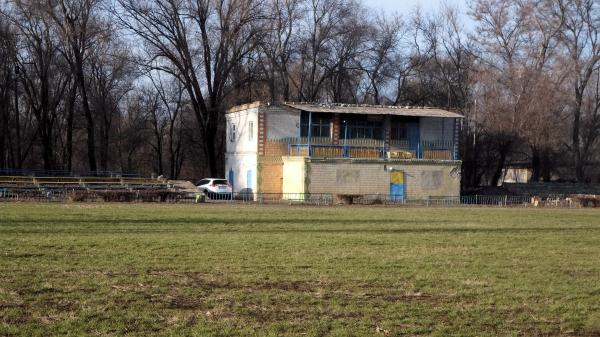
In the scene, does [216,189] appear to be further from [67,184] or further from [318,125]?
[67,184]

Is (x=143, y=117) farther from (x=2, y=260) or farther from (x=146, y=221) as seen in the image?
(x=2, y=260)

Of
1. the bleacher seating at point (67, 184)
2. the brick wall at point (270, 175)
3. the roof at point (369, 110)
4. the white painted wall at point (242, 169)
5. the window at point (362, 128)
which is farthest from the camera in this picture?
the window at point (362, 128)

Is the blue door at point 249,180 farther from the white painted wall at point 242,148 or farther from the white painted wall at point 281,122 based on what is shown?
the white painted wall at point 281,122

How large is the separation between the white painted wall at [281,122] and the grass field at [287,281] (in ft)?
78.9

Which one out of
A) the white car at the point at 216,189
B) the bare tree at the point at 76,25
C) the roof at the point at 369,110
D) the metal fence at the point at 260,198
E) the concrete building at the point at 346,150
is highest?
the bare tree at the point at 76,25

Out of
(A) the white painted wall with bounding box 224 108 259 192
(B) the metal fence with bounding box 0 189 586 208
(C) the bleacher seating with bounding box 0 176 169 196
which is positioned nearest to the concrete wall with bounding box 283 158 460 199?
(B) the metal fence with bounding box 0 189 586 208

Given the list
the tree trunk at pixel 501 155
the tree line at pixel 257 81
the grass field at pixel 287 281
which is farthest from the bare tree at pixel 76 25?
the tree trunk at pixel 501 155

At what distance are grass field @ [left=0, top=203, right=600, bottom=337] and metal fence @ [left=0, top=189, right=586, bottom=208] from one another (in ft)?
46.9

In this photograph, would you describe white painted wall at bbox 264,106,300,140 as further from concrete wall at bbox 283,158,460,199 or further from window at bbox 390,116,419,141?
window at bbox 390,116,419,141

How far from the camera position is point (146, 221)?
74.8 ft

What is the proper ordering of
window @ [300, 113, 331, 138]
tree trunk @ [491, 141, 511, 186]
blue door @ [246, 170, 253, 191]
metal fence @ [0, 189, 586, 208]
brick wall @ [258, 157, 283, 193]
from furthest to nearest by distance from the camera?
tree trunk @ [491, 141, 511, 186] < window @ [300, 113, 331, 138] < blue door @ [246, 170, 253, 191] < brick wall @ [258, 157, 283, 193] < metal fence @ [0, 189, 586, 208]

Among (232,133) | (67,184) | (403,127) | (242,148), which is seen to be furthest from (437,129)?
(67,184)

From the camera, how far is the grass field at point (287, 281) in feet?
29.0

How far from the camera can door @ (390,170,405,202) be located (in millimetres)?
43938
